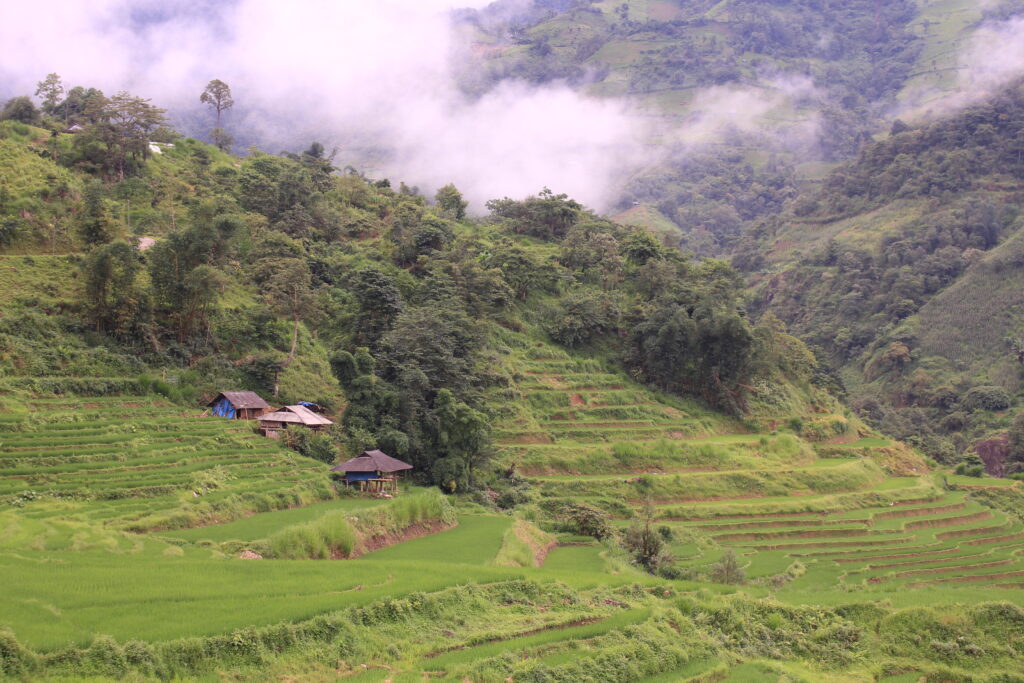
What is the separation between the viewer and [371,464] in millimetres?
24109

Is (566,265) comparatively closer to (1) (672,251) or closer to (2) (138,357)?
(1) (672,251)

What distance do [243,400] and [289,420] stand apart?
180cm

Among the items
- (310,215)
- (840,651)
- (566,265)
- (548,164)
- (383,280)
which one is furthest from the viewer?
(548,164)

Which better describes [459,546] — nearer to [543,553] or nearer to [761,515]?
[543,553]

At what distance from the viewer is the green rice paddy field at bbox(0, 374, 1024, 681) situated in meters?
10.4

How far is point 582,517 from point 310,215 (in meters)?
27.4

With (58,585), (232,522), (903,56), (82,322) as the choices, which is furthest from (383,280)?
(903,56)

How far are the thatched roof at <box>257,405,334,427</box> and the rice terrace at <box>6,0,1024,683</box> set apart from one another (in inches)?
Result: 8.4

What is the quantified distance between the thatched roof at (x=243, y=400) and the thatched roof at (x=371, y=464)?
14.5 ft

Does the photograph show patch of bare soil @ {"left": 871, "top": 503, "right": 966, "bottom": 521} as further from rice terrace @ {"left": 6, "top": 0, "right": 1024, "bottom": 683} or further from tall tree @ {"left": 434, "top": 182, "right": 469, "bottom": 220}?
tall tree @ {"left": 434, "top": 182, "right": 469, "bottom": 220}

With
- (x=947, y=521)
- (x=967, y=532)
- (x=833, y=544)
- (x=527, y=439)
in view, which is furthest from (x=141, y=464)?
(x=947, y=521)

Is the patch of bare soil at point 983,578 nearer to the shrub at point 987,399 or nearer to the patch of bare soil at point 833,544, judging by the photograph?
the patch of bare soil at point 833,544

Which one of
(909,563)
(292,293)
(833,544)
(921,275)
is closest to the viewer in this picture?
(909,563)

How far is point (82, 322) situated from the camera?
1011 inches
